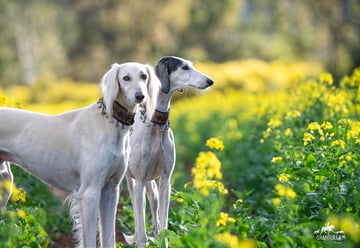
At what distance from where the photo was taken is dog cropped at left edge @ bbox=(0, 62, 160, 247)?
5070 millimetres

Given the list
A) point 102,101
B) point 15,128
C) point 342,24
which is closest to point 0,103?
point 15,128

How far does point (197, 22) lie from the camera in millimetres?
45250

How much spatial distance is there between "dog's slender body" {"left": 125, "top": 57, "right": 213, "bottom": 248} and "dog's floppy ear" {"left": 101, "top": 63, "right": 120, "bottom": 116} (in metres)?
0.83

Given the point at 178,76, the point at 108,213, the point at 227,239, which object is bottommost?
the point at 227,239

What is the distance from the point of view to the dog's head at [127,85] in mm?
5102

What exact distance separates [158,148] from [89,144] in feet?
3.14

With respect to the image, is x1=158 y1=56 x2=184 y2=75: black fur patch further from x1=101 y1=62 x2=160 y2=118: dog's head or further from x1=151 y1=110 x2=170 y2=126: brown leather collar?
x1=101 y1=62 x2=160 y2=118: dog's head

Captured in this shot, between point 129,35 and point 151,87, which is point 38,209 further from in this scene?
point 129,35

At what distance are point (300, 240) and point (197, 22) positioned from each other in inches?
1631

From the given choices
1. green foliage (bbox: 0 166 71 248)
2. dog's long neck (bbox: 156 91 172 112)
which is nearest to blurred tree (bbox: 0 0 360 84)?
green foliage (bbox: 0 166 71 248)

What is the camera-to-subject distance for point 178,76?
618 centimetres

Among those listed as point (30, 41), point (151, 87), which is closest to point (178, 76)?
point (151, 87)

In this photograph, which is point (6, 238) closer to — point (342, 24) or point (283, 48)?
point (342, 24)

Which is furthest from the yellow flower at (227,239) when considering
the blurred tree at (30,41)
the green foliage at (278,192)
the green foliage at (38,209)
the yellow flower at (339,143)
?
the blurred tree at (30,41)
